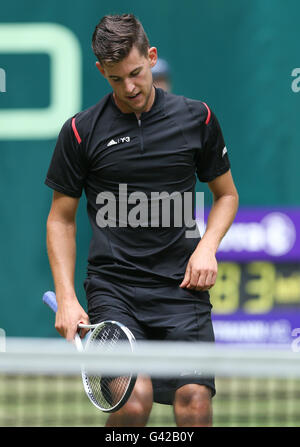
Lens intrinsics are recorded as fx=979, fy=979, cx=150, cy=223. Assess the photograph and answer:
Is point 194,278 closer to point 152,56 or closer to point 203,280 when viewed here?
point 203,280

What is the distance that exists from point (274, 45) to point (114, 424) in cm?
353

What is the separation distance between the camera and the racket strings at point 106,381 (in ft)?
10.4

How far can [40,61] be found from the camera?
6363 millimetres

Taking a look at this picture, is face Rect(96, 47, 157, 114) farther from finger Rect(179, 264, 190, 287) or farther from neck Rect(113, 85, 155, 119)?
finger Rect(179, 264, 190, 287)

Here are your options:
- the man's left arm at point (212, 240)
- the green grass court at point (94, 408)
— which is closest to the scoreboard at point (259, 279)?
the green grass court at point (94, 408)

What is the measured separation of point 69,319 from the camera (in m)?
3.31

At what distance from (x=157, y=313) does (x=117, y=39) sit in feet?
3.08

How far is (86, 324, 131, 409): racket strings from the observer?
3170 mm

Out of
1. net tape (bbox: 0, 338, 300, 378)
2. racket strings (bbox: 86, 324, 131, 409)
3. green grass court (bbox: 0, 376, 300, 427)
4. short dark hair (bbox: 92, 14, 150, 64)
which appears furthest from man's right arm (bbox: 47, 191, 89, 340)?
green grass court (bbox: 0, 376, 300, 427)

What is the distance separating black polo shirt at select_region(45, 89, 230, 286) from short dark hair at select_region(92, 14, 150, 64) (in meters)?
0.27

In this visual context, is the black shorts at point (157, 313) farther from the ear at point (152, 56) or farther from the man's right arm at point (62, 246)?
the ear at point (152, 56)

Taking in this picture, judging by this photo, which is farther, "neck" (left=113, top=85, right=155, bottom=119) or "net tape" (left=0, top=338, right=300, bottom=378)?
"neck" (left=113, top=85, right=155, bottom=119)

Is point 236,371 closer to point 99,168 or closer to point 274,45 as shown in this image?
point 99,168

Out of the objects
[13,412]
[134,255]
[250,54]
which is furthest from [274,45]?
[134,255]
